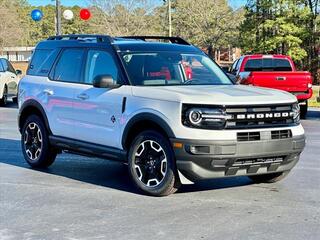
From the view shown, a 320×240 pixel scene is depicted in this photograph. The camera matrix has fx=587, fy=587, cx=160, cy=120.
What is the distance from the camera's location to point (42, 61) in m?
8.82

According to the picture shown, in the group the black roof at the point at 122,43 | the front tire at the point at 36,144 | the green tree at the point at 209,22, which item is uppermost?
the green tree at the point at 209,22

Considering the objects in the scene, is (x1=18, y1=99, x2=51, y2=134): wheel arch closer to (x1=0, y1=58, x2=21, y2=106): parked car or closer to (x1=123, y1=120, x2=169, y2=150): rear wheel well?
(x1=123, y1=120, x2=169, y2=150): rear wheel well

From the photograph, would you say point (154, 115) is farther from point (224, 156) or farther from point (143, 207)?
point (143, 207)

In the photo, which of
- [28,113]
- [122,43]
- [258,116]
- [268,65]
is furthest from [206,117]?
[268,65]

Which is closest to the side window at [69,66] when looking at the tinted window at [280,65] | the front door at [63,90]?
the front door at [63,90]

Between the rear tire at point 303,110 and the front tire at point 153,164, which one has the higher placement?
the front tire at point 153,164

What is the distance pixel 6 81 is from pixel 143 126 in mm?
14457

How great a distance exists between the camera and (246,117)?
6348 mm

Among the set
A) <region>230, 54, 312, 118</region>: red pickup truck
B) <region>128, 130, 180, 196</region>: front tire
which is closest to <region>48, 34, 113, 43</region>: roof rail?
<region>128, 130, 180, 196</region>: front tire

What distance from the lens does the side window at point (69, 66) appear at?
7969 mm

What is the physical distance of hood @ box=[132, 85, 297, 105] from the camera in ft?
20.6

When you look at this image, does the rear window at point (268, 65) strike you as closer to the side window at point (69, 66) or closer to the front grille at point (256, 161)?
the side window at point (69, 66)

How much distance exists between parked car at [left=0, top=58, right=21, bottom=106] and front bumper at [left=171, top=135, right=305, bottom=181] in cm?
1475

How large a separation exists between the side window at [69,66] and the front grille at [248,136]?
2.60m
